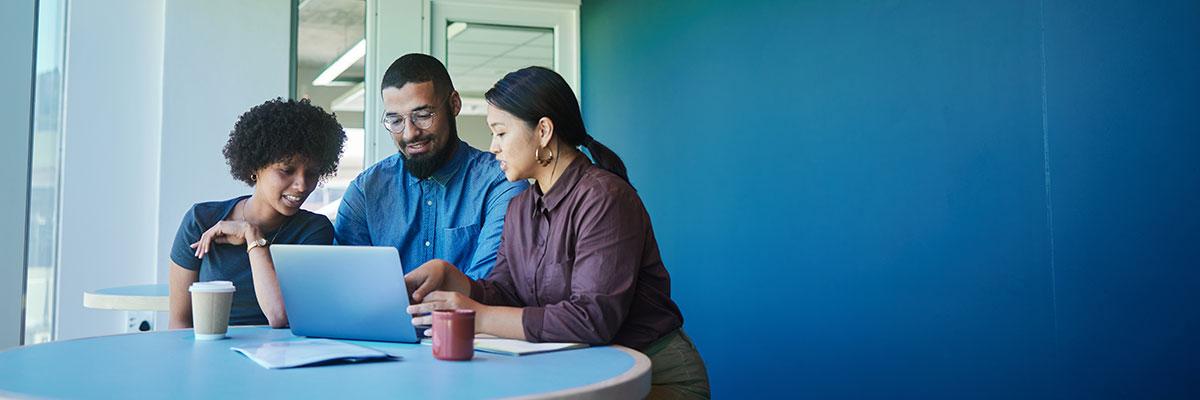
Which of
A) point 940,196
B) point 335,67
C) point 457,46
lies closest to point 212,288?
point 940,196

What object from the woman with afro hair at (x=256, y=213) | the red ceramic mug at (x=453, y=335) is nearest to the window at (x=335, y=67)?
the woman with afro hair at (x=256, y=213)

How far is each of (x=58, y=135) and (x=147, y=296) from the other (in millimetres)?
1719

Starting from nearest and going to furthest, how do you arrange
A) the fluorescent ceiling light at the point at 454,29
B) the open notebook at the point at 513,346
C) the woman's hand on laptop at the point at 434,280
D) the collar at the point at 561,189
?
the open notebook at the point at 513,346, the woman's hand on laptop at the point at 434,280, the collar at the point at 561,189, the fluorescent ceiling light at the point at 454,29

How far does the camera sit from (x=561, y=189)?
1.96m

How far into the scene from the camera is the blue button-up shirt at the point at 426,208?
97.4 inches

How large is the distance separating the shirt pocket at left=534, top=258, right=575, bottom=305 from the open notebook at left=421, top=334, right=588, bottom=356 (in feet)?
0.73

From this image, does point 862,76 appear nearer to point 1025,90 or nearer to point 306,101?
point 1025,90

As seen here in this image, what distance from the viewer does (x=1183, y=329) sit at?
2.21 m

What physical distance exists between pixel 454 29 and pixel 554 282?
4.16m

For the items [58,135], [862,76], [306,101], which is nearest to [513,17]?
[58,135]

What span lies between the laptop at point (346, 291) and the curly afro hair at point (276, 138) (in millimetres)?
676

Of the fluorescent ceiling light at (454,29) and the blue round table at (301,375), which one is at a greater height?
the fluorescent ceiling light at (454,29)

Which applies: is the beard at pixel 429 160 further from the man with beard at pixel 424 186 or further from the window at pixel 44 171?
the window at pixel 44 171

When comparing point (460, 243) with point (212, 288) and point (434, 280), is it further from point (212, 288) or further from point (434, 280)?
point (212, 288)
